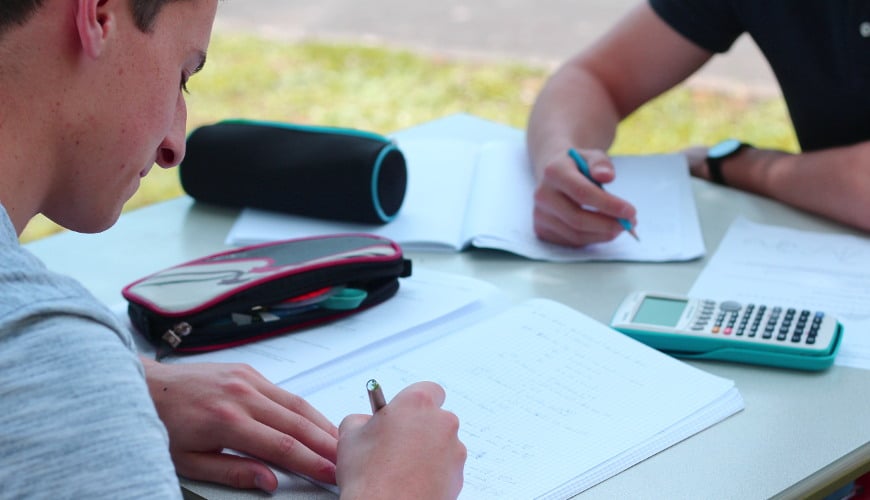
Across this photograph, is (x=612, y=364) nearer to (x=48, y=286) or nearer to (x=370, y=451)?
(x=370, y=451)

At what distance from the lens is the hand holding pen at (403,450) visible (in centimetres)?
88

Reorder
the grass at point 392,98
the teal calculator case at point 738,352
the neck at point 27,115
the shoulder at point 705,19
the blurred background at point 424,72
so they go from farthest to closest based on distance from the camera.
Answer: the blurred background at point 424,72 < the grass at point 392,98 < the shoulder at point 705,19 < the teal calculator case at point 738,352 < the neck at point 27,115

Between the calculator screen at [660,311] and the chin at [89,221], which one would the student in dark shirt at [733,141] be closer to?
the calculator screen at [660,311]

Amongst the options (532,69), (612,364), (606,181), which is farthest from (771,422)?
(532,69)

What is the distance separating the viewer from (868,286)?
1.33m

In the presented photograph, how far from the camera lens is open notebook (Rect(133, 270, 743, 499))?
39.1 inches

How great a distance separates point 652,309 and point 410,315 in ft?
0.90

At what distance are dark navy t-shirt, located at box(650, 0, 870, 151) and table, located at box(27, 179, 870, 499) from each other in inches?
9.1

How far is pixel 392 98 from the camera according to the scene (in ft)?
14.2

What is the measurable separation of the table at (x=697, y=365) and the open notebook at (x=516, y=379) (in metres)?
0.02

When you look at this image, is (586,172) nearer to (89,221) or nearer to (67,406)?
(89,221)

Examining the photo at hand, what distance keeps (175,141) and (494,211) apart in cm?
68

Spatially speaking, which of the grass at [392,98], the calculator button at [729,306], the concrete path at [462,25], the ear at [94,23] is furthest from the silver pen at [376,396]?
the concrete path at [462,25]

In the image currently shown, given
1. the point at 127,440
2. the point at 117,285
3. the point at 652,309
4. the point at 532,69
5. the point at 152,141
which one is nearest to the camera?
the point at 127,440
